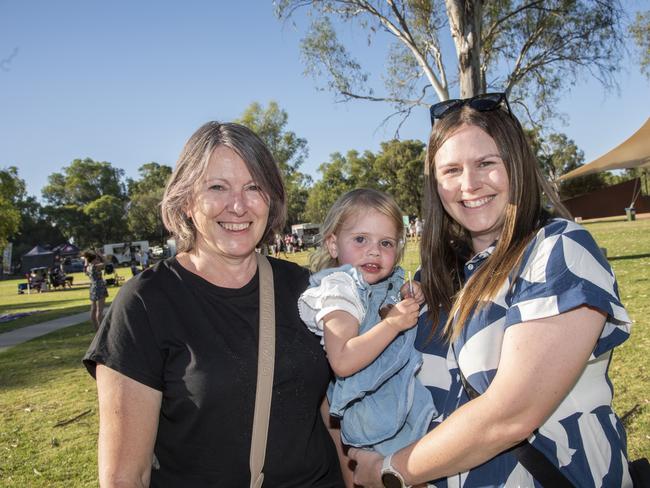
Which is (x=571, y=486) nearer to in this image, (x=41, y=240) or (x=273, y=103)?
(x=273, y=103)

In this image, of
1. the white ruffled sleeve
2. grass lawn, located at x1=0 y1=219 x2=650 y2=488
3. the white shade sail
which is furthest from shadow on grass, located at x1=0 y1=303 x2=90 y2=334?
the white shade sail

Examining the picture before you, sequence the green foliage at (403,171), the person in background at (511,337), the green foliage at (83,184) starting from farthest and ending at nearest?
the green foliage at (83,184) → the green foliage at (403,171) → the person in background at (511,337)

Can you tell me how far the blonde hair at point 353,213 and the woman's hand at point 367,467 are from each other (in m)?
1.06

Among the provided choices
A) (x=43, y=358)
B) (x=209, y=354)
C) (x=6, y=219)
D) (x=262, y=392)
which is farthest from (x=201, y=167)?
(x=6, y=219)

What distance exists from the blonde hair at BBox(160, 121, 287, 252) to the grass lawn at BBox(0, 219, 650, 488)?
384 cm

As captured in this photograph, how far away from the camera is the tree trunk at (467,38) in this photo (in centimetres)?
1207

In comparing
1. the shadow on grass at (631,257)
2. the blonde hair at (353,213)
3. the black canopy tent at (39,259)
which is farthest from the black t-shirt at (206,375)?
the black canopy tent at (39,259)

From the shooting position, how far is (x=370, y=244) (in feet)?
9.04

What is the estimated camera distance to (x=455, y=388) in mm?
1889

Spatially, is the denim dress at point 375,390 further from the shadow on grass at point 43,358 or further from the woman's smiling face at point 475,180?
the shadow on grass at point 43,358

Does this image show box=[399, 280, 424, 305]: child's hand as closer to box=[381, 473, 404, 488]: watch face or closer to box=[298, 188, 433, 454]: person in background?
box=[298, 188, 433, 454]: person in background

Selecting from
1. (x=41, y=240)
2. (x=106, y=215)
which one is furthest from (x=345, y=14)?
(x=41, y=240)

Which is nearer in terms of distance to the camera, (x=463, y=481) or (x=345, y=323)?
(x=463, y=481)

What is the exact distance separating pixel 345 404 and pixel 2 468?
4879mm
